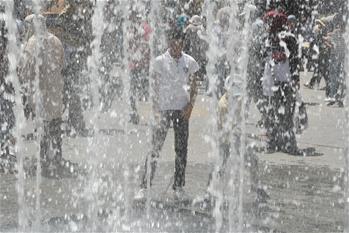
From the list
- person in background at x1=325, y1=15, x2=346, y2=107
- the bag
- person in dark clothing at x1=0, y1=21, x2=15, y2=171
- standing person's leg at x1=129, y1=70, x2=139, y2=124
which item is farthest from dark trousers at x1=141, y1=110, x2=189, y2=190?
person in background at x1=325, y1=15, x2=346, y2=107

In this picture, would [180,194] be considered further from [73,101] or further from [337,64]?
[337,64]

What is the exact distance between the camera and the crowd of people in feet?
22.7

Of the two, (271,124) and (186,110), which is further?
(271,124)

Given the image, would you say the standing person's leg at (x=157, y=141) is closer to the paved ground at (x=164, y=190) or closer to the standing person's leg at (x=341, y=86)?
the paved ground at (x=164, y=190)

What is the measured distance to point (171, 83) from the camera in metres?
6.91

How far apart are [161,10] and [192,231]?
10439 millimetres

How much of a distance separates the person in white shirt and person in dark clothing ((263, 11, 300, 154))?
Answer: 2412 millimetres

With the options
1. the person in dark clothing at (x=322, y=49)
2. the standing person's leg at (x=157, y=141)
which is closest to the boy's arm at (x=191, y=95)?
the standing person's leg at (x=157, y=141)

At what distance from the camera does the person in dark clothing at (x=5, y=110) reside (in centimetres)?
812

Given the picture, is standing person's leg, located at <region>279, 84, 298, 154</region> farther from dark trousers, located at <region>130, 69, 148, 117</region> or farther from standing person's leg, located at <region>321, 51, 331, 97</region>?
standing person's leg, located at <region>321, 51, 331, 97</region>

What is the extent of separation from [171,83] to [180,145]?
1.77 ft

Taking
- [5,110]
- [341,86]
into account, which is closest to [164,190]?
[5,110]

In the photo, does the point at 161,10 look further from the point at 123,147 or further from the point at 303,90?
the point at 123,147

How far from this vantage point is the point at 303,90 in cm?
1638
